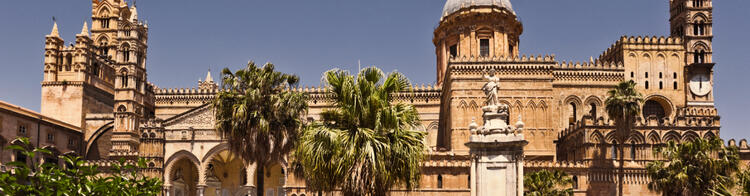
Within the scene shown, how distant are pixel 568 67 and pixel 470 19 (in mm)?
8141

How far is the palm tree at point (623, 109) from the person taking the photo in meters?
48.4

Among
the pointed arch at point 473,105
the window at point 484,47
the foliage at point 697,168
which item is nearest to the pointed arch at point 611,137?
the pointed arch at point 473,105

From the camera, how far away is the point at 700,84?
59469 mm

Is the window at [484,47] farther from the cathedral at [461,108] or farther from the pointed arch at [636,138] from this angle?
the pointed arch at [636,138]

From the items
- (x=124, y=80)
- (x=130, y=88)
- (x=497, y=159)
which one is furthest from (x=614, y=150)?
(x=124, y=80)

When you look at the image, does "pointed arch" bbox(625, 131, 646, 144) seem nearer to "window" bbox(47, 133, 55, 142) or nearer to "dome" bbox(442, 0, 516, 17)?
"dome" bbox(442, 0, 516, 17)

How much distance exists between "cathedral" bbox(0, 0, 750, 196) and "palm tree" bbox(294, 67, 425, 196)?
24.9m

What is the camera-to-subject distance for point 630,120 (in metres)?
49.3

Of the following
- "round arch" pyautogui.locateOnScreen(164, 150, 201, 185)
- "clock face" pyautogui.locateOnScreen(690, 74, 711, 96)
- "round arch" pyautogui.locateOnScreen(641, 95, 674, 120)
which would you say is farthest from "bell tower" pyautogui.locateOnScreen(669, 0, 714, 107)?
"round arch" pyautogui.locateOnScreen(164, 150, 201, 185)

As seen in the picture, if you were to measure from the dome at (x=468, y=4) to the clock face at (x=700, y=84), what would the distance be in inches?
561

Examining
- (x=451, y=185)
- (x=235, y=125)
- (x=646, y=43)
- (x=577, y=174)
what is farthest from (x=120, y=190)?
(x=646, y=43)

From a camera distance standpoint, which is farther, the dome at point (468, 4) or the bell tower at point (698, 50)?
the dome at point (468, 4)

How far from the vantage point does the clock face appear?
194 feet

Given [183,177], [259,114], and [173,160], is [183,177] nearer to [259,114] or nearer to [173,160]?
[173,160]
